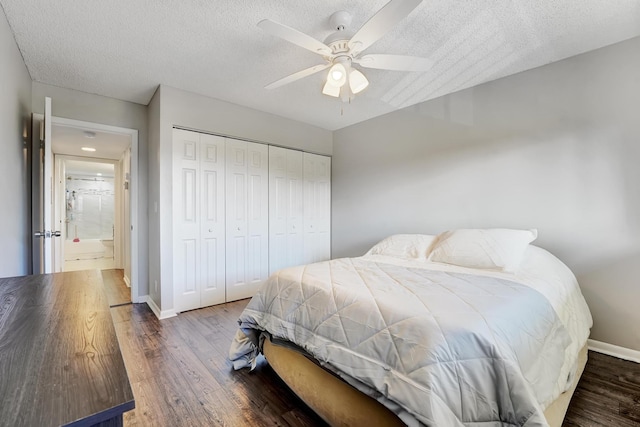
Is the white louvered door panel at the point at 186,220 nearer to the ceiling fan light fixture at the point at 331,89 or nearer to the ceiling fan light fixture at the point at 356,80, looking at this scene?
the ceiling fan light fixture at the point at 331,89

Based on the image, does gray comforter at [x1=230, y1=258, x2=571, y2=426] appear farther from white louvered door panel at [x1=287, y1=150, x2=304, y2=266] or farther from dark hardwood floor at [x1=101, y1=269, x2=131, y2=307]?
dark hardwood floor at [x1=101, y1=269, x2=131, y2=307]

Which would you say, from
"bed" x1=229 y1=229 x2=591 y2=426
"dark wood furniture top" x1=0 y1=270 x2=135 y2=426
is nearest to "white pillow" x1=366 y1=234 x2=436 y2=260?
"bed" x1=229 y1=229 x2=591 y2=426

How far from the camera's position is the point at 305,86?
2910 millimetres

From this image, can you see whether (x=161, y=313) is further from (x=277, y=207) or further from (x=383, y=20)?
(x=383, y=20)

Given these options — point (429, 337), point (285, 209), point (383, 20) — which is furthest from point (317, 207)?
point (429, 337)

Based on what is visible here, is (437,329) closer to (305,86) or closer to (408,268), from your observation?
(408,268)

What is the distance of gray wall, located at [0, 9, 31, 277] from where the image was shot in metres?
1.82

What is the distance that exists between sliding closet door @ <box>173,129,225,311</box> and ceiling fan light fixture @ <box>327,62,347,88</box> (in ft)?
6.12

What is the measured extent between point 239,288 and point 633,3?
4.12 meters

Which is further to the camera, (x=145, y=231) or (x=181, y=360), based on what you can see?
(x=145, y=231)

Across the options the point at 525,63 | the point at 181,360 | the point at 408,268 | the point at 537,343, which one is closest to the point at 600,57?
the point at 525,63

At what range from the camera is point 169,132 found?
2.94 metres

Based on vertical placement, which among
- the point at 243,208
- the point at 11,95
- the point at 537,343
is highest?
the point at 11,95

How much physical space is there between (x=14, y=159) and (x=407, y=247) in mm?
3320
